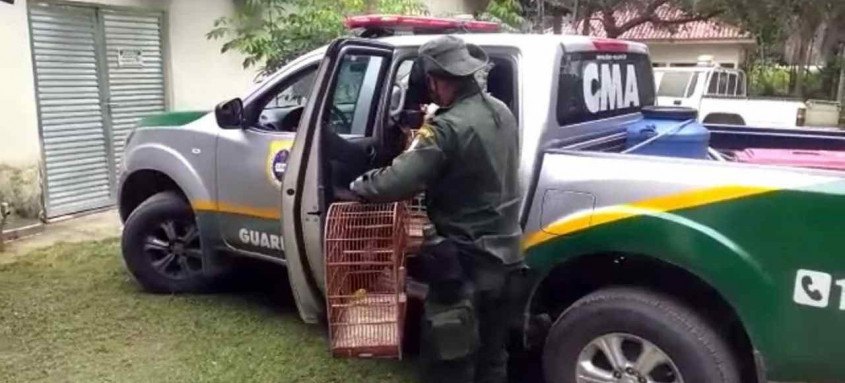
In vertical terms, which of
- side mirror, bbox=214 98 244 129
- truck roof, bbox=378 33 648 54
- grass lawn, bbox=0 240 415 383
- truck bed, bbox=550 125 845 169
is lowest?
grass lawn, bbox=0 240 415 383

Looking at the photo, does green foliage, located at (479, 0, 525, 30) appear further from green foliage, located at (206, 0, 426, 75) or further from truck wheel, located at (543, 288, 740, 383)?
truck wheel, located at (543, 288, 740, 383)

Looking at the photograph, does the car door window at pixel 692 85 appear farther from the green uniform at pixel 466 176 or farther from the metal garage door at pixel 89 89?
the green uniform at pixel 466 176

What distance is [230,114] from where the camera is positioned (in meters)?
4.53

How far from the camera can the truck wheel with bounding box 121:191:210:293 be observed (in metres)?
5.20

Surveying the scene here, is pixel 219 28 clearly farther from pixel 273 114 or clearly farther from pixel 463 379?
pixel 463 379

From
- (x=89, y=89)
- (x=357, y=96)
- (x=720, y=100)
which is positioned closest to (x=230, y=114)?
(x=357, y=96)

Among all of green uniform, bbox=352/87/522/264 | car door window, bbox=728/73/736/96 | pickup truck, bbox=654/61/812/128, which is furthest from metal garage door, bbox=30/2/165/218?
car door window, bbox=728/73/736/96

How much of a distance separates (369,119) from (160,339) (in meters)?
1.80

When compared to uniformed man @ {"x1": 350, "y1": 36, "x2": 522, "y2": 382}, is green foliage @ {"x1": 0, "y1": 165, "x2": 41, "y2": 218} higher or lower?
lower

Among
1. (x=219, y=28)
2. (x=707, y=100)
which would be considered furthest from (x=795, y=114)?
(x=219, y=28)

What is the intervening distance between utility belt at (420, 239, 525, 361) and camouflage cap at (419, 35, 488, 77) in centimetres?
68

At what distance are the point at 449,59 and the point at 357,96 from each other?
3.70 ft

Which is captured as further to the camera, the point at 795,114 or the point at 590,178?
the point at 795,114

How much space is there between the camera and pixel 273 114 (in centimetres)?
480
